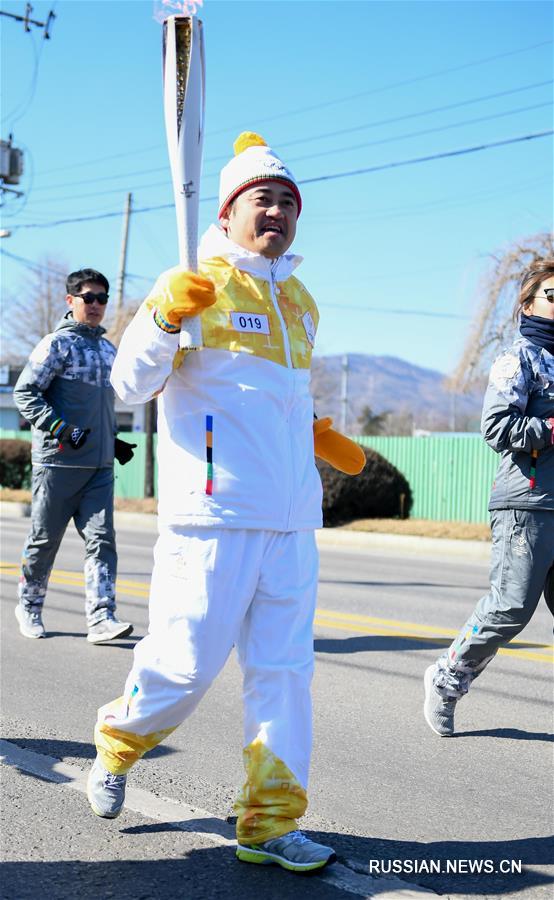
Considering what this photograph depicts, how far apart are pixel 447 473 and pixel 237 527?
21434mm

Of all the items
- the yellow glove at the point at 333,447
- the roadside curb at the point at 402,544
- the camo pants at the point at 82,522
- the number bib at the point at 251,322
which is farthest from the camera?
the roadside curb at the point at 402,544

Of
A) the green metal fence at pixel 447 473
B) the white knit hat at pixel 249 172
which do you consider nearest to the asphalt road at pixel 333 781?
the white knit hat at pixel 249 172

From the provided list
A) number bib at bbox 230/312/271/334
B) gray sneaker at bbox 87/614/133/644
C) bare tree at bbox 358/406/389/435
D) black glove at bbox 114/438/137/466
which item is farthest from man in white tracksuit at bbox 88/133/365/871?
bare tree at bbox 358/406/389/435

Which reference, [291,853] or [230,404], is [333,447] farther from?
[291,853]

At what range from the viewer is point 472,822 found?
3.96m

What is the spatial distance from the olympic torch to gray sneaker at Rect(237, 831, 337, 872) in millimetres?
1550

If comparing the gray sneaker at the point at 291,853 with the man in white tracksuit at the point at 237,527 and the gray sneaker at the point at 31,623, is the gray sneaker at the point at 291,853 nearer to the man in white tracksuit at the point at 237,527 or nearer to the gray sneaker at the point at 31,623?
the man in white tracksuit at the point at 237,527

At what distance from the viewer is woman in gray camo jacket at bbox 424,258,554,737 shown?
4.73 meters

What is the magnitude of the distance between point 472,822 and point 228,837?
89 centimetres

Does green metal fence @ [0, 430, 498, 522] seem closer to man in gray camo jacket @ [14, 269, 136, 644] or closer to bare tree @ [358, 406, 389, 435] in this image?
man in gray camo jacket @ [14, 269, 136, 644]

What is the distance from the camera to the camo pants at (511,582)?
476 centimetres

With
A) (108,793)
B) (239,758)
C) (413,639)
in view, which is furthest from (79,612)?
(108,793)

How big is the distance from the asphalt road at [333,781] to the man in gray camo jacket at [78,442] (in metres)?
0.50

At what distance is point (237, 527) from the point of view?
348 centimetres
